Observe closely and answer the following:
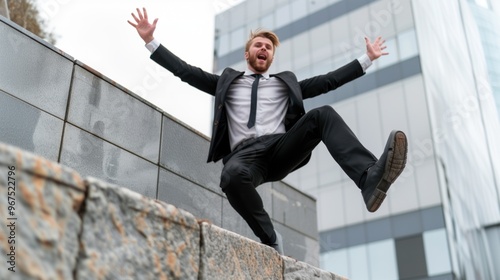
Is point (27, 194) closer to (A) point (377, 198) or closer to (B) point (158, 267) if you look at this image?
(B) point (158, 267)

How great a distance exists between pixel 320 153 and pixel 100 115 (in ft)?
70.1

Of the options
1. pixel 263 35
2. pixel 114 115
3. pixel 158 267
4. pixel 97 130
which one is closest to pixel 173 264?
pixel 158 267

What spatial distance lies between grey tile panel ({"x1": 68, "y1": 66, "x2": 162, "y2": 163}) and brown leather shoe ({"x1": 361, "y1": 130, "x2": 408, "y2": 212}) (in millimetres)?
3315

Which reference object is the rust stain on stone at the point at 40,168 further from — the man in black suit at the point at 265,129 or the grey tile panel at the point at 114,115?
the grey tile panel at the point at 114,115

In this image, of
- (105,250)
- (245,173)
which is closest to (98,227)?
(105,250)

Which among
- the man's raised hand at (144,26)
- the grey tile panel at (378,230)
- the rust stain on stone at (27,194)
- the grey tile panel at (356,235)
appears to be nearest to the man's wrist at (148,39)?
the man's raised hand at (144,26)

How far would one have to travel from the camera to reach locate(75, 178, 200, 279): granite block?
216 cm

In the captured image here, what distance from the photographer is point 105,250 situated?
2193 millimetres

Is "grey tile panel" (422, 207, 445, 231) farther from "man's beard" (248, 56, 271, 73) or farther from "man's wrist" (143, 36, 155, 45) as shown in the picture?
"man's wrist" (143, 36, 155, 45)

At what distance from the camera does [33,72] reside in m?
5.34

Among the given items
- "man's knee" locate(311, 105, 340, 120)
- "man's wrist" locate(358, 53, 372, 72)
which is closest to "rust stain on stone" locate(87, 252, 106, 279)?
"man's knee" locate(311, 105, 340, 120)

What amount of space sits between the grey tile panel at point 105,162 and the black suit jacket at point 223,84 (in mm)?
1666

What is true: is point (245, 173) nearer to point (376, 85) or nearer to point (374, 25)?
point (376, 85)

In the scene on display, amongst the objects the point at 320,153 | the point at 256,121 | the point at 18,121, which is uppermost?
the point at 320,153
